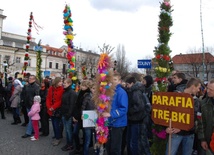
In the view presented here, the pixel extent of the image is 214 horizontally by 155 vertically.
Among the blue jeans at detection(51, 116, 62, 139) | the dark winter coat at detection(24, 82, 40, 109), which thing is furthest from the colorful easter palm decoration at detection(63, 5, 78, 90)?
the blue jeans at detection(51, 116, 62, 139)

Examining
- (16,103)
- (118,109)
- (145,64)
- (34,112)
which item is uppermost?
(145,64)

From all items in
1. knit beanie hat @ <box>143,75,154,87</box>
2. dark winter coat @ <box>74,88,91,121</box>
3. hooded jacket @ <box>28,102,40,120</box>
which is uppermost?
knit beanie hat @ <box>143,75,154,87</box>

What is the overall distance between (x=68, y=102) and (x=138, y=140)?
239 centimetres

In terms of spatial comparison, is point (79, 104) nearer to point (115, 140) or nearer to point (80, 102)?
point (80, 102)

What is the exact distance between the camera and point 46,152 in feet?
20.4

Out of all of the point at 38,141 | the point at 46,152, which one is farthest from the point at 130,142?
the point at 38,141

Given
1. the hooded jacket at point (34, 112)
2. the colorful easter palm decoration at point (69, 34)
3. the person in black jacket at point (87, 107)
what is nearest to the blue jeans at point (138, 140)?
the person in black jacket at point (87, 107)

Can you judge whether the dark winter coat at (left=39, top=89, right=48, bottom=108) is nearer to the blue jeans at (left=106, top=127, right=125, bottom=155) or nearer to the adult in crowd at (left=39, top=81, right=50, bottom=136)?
the adult in crowd at (left=39, top=81, right=50, bottom=136)

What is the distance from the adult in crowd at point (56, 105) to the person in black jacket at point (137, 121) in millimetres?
2598

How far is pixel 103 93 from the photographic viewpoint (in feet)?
14.6

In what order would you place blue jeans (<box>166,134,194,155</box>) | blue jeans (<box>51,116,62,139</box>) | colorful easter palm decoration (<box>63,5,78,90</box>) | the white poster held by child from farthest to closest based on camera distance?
Answer: colorful easter palm decoration (<box>63,5,78,90</box>) → blue jeans (<box>51,116,62,139</box>) → the white poster held by child → blue jeans (<box>166,134,194,155</box>)

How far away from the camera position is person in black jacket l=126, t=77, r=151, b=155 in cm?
518

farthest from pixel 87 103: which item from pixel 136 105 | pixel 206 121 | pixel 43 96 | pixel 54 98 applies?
pixel 43 96

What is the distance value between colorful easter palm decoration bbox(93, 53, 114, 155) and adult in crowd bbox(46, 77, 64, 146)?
111 inches
